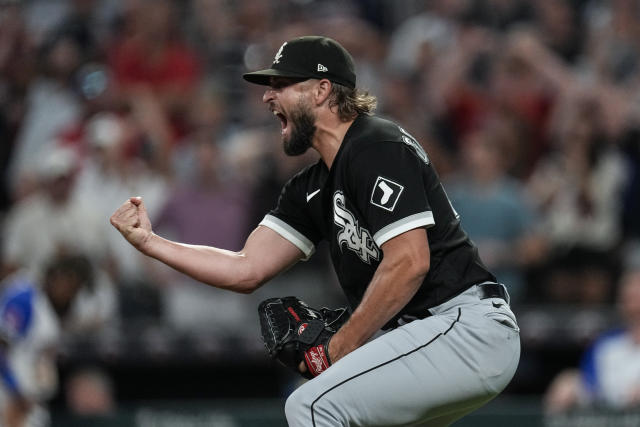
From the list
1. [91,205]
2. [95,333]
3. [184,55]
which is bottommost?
[95,333]

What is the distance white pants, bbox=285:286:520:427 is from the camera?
417 centimetres

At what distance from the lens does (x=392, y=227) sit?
14.0 feet

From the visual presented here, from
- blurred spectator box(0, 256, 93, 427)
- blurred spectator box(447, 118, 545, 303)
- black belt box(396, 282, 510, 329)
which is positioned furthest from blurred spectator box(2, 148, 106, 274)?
black belt box(396, 282, 510, 329)

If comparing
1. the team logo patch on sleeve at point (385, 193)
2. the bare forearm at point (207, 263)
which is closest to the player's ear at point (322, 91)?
the team logo patch on sleeve at point (385, 193)

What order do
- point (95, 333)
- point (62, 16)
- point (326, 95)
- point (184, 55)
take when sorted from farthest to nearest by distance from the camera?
1. point (62, 16)
2. point (184, 55)
3. point (95, 333)
4. point (326, 95)

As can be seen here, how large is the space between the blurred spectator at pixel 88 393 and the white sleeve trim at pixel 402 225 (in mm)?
4396

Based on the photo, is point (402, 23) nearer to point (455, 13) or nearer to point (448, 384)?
point (455, 13)

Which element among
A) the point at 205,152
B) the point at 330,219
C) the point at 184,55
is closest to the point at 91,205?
the point at 205,152

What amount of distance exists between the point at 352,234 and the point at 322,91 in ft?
1.97

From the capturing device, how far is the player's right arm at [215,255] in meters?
4.71

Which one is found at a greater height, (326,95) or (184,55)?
(326,95)

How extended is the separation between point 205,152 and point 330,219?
4.24 meters

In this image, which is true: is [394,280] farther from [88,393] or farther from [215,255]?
[88,393]

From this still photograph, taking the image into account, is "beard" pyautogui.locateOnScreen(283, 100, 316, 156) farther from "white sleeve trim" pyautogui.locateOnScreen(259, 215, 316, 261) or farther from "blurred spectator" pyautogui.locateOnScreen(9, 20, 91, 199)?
"blurred spectator" pyautogui.locateOnScreen(9, 20, 91, 199)
